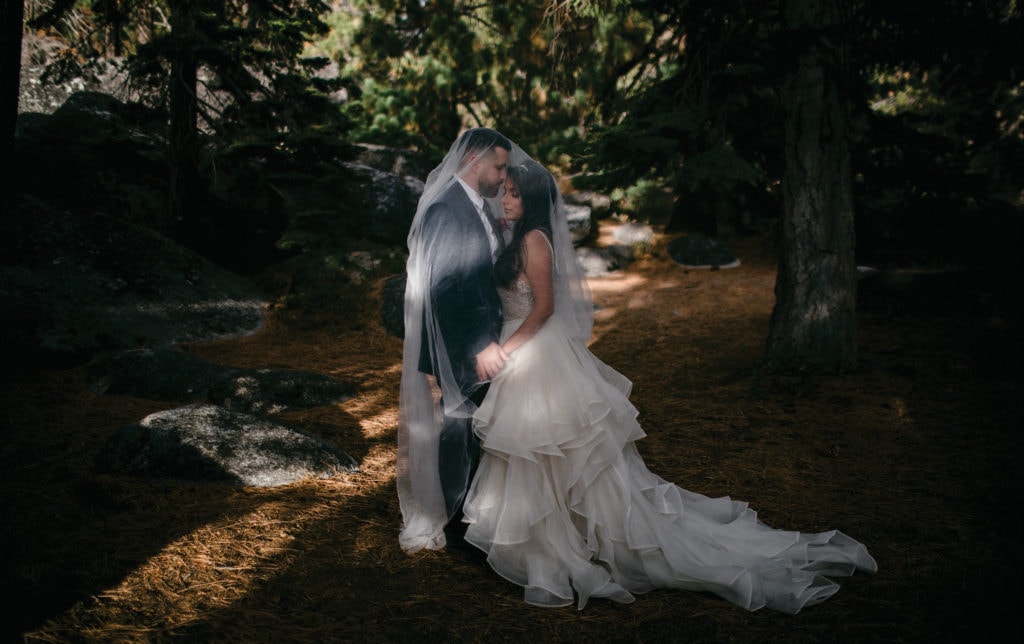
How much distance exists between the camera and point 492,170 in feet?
11.0

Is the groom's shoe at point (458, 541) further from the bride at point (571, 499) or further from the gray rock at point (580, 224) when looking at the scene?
the gray rock at point (580, 224)

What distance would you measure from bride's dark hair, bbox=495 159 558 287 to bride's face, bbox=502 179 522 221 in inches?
0.9

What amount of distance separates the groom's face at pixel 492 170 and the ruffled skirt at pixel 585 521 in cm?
83

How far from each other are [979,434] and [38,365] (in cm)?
820

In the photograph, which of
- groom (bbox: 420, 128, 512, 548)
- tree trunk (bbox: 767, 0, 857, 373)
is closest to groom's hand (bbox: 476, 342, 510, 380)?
groom (bbox: 420, 128, 512, 548)

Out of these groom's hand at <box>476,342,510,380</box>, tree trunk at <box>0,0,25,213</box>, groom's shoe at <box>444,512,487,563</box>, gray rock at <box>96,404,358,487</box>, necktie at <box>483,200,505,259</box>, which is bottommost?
groom's shoe at <box>444,512,487,563</box>

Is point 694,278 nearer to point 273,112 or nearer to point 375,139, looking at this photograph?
point 375,139

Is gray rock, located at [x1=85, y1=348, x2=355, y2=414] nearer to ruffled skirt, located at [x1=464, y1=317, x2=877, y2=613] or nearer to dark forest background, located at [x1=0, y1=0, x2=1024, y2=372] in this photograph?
dark forest background, located at [x1=0, y1=0, x2=1024, y2=372]

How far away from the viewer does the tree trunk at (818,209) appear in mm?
6227

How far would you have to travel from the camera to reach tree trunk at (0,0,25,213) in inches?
153

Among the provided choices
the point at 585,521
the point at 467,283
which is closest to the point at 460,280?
the point at 467,283

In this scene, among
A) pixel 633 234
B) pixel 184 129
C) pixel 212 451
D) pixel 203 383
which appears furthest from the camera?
pixel 633 234

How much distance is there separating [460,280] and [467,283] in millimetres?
39

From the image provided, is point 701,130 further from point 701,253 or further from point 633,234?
point 633,234
